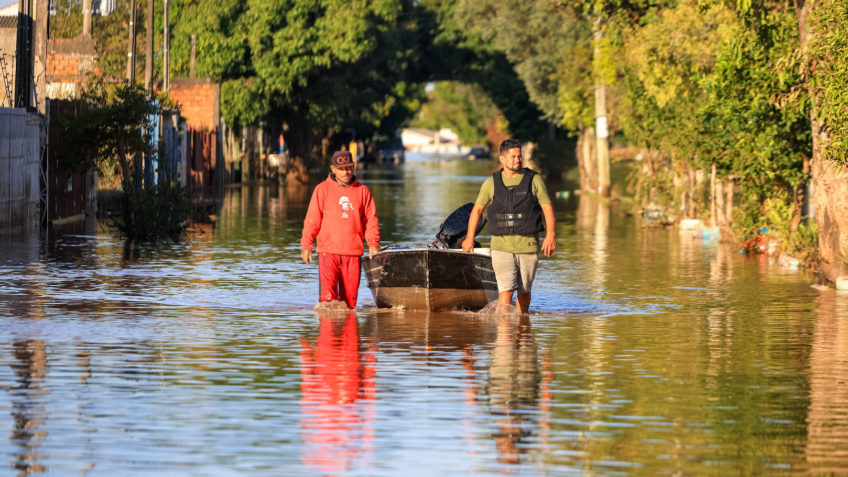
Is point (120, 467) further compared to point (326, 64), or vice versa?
point (326, 64)

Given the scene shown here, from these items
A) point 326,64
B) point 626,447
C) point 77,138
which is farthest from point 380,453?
point 326,64

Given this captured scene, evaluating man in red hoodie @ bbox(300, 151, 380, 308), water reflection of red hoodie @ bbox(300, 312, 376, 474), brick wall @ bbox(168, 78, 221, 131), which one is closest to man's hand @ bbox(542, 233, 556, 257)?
man in red hoodie @ bbox(300, 151, 380, 308)

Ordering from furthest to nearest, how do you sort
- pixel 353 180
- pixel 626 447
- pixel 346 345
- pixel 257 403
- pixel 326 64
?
pixel 326 64
pixel 353 180
pixel 346 345
pixel 257 403
pixel 626 447

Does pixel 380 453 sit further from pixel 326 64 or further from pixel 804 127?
pixel 326 64

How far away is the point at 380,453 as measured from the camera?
9461 millimetres

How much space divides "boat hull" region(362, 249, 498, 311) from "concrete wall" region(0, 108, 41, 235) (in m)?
13.3

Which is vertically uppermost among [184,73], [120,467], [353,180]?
[184,73]

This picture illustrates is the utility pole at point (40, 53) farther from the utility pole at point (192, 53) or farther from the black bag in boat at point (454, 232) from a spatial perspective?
the utility pole at point (192, 53)

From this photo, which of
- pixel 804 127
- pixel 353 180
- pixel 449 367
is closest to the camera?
pixel 449 367

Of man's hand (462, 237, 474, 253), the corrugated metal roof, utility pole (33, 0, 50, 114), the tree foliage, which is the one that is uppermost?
the corrugated metal roof

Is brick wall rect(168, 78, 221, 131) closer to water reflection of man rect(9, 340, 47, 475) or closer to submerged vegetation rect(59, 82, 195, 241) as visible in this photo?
submerged vegetation rect(59, 82, 195, 241)

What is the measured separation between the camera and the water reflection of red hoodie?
31.0 feet

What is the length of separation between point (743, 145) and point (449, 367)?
13.5m

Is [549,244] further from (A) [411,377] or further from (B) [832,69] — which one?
(B) [832,69]
